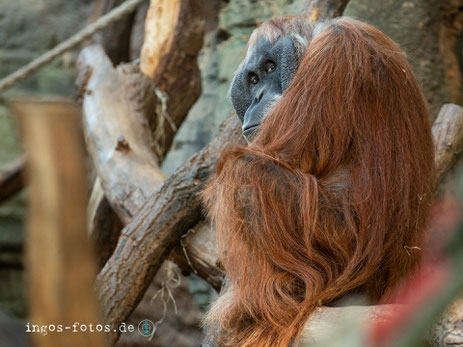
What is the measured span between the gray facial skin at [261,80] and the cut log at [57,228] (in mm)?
2281

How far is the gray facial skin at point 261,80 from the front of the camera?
3430 millimetres

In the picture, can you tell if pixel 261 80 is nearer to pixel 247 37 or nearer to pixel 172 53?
pixel 172 53

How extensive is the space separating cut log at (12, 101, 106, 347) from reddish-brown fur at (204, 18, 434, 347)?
181 cm

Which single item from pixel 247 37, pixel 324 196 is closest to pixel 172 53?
pixel 247 37

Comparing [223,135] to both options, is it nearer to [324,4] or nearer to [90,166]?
[324,4]

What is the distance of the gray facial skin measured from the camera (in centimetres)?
343

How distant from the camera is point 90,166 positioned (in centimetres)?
552

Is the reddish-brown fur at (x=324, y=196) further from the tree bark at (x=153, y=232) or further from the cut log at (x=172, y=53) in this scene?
the cut log at (x=172, y=53)

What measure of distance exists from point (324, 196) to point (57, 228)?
78.8 inches

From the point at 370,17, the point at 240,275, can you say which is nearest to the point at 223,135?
the point at 240,275

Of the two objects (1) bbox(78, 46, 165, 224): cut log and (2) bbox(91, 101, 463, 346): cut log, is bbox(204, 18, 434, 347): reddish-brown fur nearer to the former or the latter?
(2) bbox(91, 101, 463, 346): cut log

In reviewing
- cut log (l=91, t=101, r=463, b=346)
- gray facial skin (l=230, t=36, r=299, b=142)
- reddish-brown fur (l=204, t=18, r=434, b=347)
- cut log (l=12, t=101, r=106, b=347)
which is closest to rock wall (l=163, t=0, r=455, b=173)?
gray facial skin (l=230, t=36, r=299, b=142)

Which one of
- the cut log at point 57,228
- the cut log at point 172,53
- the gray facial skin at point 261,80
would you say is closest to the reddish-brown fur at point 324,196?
the gray facial skin at point 261,80

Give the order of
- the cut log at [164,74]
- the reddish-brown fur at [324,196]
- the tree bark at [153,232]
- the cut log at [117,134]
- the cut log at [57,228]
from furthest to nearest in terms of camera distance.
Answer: the cut log at [164,74] < the cut log at [117,134] < the tree bark at [153,232] < the reddish-brown fur at [324,196] < the cut log at [57,228]
